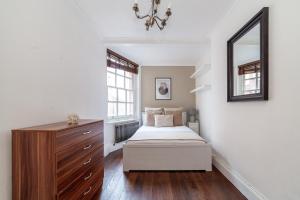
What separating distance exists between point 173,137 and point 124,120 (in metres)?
1.74

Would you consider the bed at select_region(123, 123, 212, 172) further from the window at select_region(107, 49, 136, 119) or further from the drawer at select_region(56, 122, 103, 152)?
the window at select_region(107, 49, 136, 119)

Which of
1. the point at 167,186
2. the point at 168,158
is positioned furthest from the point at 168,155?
the point at 167,186

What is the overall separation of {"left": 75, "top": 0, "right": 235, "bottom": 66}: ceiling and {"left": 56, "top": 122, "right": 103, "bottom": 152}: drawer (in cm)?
157

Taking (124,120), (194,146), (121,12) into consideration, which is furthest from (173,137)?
(121,12)

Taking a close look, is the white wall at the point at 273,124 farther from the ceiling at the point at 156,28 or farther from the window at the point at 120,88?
the window at the point at 120,88

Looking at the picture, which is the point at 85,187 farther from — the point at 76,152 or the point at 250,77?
the point at 250,77

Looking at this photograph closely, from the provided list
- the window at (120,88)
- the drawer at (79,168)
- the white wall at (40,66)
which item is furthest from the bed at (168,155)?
the window at (120,88)

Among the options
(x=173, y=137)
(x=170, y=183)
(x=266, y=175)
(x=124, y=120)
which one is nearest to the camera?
(x=266, y=175)

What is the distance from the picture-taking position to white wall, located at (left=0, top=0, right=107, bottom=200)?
129 cm

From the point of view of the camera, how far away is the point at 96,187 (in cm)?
215

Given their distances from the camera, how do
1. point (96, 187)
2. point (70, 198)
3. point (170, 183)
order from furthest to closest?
1. point (170, 183)
2. point (96, 187)
3. point (70, 198)

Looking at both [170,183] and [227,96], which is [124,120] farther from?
[227,96]

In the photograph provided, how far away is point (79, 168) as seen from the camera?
1689mm

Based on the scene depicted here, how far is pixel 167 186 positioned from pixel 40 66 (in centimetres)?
204
